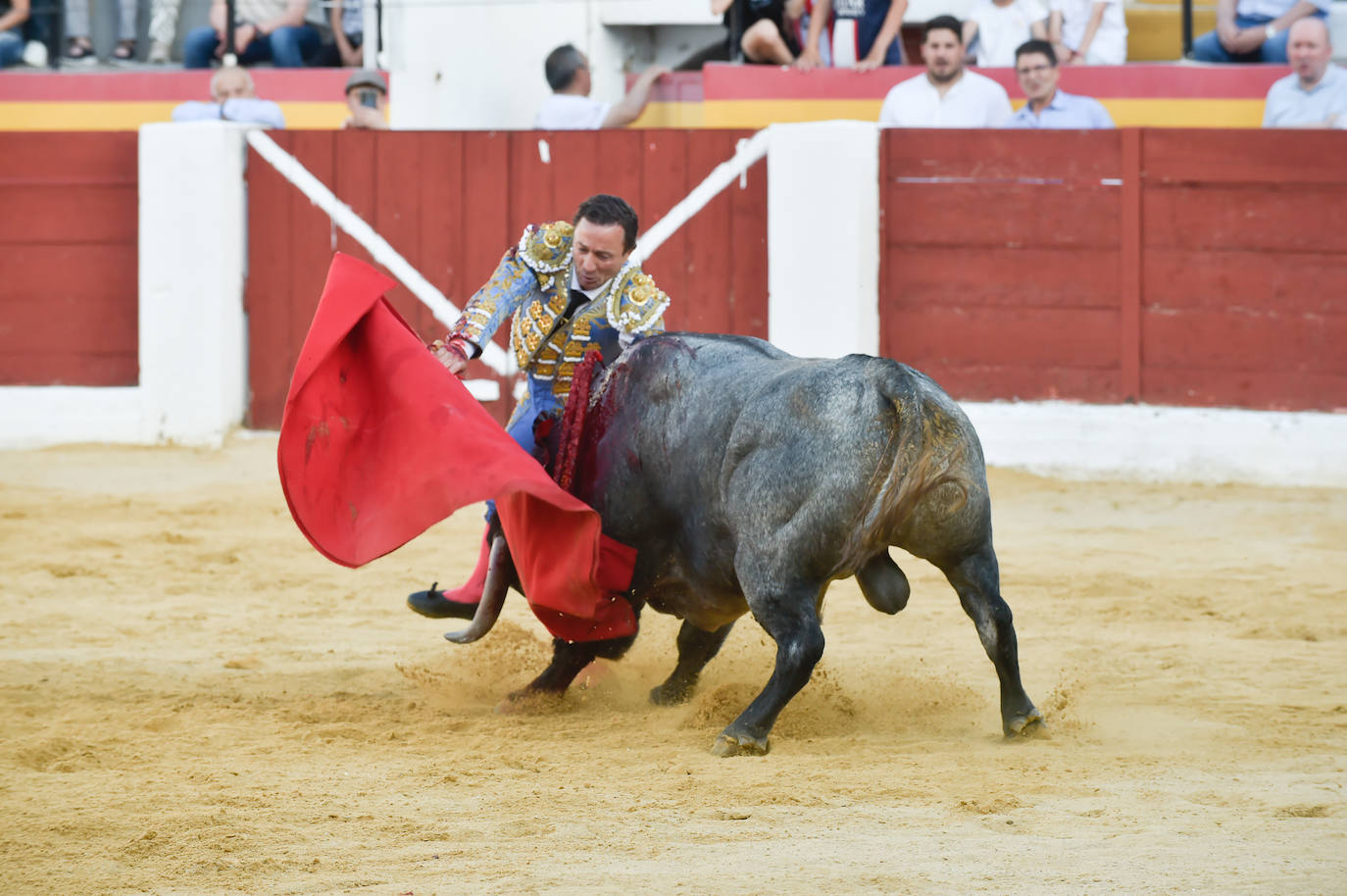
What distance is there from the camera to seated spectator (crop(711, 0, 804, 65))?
7.67 meters

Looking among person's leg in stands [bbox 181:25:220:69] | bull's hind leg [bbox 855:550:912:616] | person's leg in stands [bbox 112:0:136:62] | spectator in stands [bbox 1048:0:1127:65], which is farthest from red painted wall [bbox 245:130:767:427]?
bull's hind leg [bbox 855:550:912:616]

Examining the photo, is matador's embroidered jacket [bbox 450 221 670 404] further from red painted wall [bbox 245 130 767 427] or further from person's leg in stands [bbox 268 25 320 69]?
person's leg in stands [bbox 268 25 320 69]

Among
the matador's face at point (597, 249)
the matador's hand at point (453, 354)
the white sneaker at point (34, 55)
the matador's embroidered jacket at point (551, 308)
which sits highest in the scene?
the white sneaker at point (34, 55)

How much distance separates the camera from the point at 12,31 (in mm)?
9109

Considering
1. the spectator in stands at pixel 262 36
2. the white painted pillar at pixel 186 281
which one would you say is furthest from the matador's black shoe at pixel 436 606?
the spectator in stands at pixel 262 36

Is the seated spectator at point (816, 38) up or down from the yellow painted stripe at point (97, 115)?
up

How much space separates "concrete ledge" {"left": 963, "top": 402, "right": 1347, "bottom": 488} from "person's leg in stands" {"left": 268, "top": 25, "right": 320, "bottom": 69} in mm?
4168

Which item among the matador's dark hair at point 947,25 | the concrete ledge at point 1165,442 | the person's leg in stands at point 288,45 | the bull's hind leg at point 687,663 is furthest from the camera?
the person's leg in stands at point 288,45

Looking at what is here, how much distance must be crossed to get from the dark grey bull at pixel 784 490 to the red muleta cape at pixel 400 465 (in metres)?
0.12

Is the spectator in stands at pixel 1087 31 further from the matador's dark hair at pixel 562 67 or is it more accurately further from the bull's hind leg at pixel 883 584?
the bull's hind leg at pixel 883 584

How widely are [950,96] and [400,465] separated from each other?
4.33 m

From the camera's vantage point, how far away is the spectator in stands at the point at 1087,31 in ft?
24.8

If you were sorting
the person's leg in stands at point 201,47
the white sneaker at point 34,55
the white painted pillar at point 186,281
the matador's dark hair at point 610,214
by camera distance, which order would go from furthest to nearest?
the white sneaker at point 34,55 < the person's leg in stands at point 201,47 < the white painted pillar at point 186,281 < the matador's dark hair at point 610,214

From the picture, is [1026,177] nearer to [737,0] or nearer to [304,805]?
[737,0]
